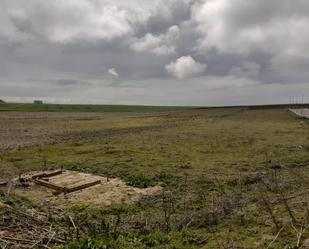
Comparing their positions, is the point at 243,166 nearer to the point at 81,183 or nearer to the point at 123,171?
the point at 123,171

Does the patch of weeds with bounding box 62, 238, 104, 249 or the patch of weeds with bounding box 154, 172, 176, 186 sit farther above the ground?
the patch of weeds with bounding box 62, 238, 104, 249

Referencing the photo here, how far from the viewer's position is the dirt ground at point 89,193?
39.3ft

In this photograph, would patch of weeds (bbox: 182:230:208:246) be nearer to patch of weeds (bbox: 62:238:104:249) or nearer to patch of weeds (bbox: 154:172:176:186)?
patch of weeds (bbox: 62:238:104:249)

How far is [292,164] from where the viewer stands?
1791 cm

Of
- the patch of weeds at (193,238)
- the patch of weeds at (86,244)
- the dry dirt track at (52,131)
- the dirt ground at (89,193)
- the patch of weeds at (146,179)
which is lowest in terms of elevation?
the dry dirt track at (52,131)

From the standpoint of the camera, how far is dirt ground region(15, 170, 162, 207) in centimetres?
1197

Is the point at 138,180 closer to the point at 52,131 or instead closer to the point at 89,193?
the point at 89,193

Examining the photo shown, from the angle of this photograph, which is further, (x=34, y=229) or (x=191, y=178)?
(x=191, y=178)

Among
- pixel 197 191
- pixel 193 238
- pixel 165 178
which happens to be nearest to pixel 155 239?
pixel 193 238

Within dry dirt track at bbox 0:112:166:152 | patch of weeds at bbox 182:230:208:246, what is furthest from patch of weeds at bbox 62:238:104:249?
dry dirt track at bbox 0:112:166:152

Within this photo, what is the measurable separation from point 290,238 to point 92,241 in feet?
11.3

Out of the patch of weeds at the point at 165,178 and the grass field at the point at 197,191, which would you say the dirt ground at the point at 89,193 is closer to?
the grass field at the point at 197,191

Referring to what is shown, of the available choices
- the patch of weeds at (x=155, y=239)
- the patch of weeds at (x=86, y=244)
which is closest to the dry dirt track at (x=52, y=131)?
the patch of weeds at (x=155, y=239)

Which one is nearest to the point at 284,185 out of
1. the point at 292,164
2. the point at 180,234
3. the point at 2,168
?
the point at 180,234
